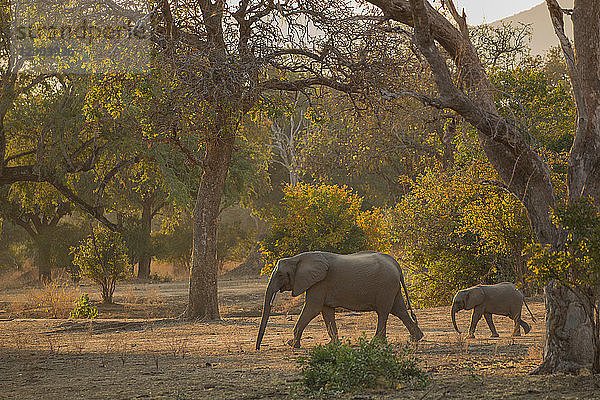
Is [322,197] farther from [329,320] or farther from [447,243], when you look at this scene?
[329,320]

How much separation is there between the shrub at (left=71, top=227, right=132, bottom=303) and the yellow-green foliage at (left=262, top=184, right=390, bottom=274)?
538cm

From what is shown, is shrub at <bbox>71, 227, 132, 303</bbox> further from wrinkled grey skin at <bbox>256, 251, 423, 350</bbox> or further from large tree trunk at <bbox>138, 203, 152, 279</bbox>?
large tree trunk at <bbox>138, 203, 152, 279</bbox>

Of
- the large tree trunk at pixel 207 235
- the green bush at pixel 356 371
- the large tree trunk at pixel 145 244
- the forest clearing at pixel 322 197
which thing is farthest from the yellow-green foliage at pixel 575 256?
the large tree trunk at pixel 145 244

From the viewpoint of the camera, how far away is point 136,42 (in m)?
14.7

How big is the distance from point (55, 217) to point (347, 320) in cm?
2801

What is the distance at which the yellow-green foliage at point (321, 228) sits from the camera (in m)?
22.0

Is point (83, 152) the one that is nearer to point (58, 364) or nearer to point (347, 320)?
point (347, 320)

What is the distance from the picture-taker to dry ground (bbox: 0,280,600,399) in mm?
6879

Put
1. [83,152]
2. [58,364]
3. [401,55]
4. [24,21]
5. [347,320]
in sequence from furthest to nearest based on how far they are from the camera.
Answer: [83,152], [24,21], [347,320], [401,55], [58,364]

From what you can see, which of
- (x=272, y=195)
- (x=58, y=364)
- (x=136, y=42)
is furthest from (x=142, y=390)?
(x=272, y=195)

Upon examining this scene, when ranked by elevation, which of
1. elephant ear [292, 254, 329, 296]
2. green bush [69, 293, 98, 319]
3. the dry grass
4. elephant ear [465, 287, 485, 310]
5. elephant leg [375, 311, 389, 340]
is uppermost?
elephant ear [292, 254, 329, 296]

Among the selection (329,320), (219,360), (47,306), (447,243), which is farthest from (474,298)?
(47,306)

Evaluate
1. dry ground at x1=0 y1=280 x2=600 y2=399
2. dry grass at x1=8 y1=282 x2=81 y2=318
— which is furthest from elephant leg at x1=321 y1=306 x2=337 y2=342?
dry grass at x1=8 y1=282 x2=81 y2=318

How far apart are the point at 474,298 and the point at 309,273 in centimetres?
315
